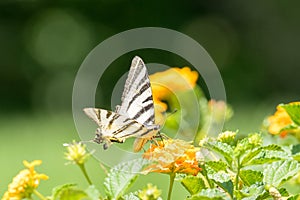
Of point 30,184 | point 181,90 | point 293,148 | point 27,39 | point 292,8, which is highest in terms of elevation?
point 292,8

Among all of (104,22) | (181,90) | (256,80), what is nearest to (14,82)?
(104,22)

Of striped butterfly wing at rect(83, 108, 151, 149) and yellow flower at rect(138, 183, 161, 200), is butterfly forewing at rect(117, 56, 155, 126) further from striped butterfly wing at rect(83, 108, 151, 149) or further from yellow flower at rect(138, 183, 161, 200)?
yellow flower at rect(138, 183, 161, 200)

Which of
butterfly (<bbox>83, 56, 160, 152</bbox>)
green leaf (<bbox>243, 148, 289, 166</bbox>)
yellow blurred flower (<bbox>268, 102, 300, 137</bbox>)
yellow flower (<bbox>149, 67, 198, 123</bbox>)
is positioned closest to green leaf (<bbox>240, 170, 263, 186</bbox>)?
green leaf (<bbox>243, 148, 289, 166</bbox>)

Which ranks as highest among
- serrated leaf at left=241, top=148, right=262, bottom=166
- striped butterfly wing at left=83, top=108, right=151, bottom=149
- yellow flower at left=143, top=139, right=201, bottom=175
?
striped butterfly wing at left=83, top=108, right=151, bottom=149

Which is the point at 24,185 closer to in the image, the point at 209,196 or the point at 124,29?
the point at 209,196

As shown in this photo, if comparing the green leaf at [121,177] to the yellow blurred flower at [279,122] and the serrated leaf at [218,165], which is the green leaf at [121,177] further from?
the yellow blurred flower at [279,122]

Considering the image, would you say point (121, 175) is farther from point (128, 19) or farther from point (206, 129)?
point (128, 19)
